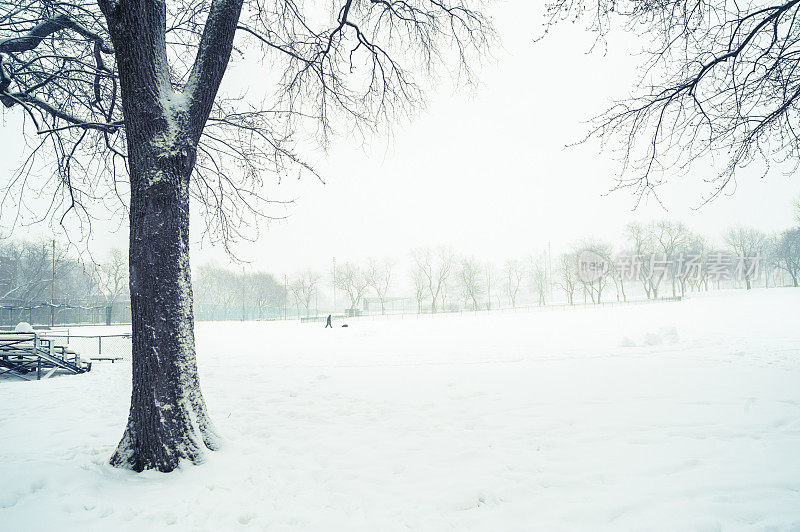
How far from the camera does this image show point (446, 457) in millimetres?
3844

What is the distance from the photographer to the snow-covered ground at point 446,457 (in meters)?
2.73

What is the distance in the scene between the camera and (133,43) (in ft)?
12.0

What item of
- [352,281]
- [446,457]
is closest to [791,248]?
[352,281]

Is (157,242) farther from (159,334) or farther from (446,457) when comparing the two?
(446,457)

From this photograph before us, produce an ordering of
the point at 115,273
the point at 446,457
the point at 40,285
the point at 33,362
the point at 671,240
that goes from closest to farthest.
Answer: the point at 446,457 → the point at 33,362 → the point at 40,285 → the point at 671,240 → the point at 115,273

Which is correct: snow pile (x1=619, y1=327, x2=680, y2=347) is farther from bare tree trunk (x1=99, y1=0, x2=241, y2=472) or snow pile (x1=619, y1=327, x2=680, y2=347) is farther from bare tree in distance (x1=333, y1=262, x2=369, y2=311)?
bare tree in distance (x1=333, y1=262, x2=369, y2=311)

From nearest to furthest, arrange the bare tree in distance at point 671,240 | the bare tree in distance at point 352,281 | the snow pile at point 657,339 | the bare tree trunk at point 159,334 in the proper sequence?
Answer: the bare tree trunk at point 159,334 → the snow pile at point 657,339 → the bare tree in distance at point 671,240 → the bare tree in distance at point 352,281

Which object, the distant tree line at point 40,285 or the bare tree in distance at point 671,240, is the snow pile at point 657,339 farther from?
the bare tree in distance at point 671,240

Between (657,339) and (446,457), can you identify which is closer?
(446,457)

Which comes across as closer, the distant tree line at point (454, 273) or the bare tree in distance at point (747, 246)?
the distant tree line at point (454, 273)

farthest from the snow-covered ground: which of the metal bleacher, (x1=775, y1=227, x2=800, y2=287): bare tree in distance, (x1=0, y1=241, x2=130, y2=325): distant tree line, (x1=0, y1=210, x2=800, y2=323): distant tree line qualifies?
(x1=775, y1=227, x2=800, y2=287): bare tree in distance

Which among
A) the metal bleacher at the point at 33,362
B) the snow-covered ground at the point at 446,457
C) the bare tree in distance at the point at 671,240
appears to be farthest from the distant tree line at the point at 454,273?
the snow-covered ground at the point at 446,457

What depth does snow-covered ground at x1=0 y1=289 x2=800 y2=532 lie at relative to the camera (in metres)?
2.73

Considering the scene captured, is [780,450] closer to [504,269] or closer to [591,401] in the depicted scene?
[591,401]
